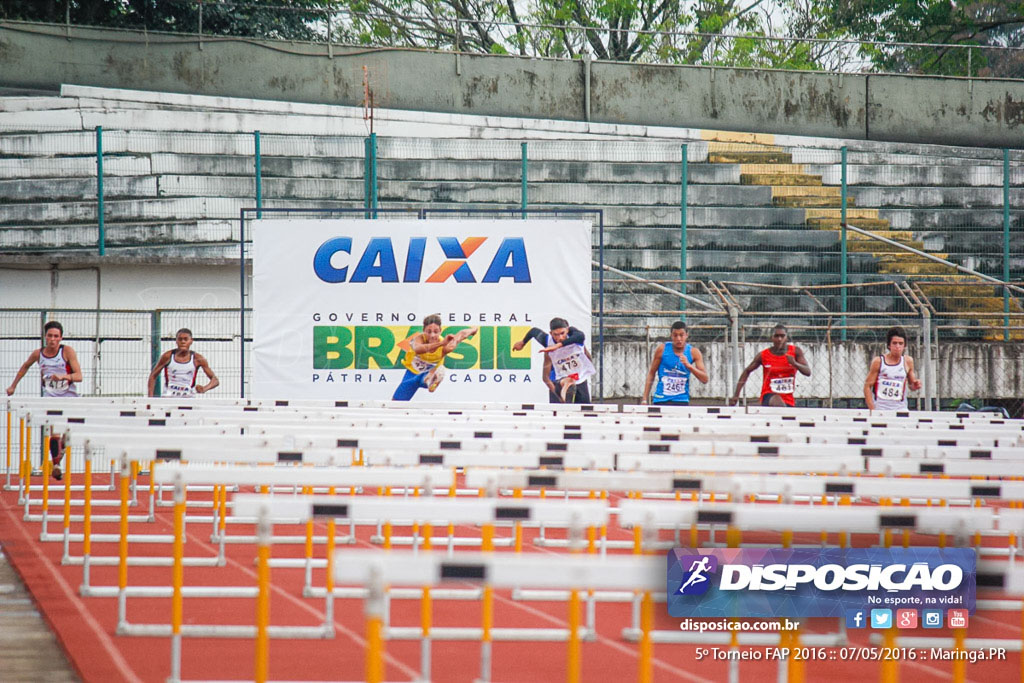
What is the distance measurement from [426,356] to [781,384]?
417 centimetres

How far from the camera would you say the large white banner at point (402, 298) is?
1586 centimetres

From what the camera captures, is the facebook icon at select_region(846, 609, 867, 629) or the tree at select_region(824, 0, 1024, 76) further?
the tree at select_region(824, 0, 1024, 76)

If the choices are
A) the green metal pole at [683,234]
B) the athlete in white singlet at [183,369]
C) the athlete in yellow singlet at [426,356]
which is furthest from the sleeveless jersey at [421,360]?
the green metal pole at [683,234]

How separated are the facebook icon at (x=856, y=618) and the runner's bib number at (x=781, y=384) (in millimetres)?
10816

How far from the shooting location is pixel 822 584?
167 inches

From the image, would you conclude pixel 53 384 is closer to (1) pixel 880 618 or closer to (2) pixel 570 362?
(2) pixel 570 362

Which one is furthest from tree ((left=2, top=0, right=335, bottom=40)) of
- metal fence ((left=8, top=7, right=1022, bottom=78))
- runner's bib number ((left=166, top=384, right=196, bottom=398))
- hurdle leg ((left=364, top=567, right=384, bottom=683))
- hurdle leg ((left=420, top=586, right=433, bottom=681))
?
hurdle leg ((left=364, top=567, right=384, bottom=683))

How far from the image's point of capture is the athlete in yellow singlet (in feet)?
50.2

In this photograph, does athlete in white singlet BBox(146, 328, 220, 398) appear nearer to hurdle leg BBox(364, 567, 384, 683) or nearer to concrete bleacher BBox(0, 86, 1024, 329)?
concrete bleacher BBox(0, 86, 1024, 329)

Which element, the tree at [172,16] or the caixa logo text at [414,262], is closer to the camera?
the caixa logo text at [414,262]

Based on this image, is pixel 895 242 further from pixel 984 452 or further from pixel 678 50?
pixel 984 452

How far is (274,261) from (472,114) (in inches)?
534

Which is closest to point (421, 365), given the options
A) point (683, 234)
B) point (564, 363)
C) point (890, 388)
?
point (564, 363)

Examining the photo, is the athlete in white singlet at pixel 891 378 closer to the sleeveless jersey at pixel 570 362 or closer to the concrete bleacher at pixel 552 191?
the sleeveless jersey at pixel 570 362
